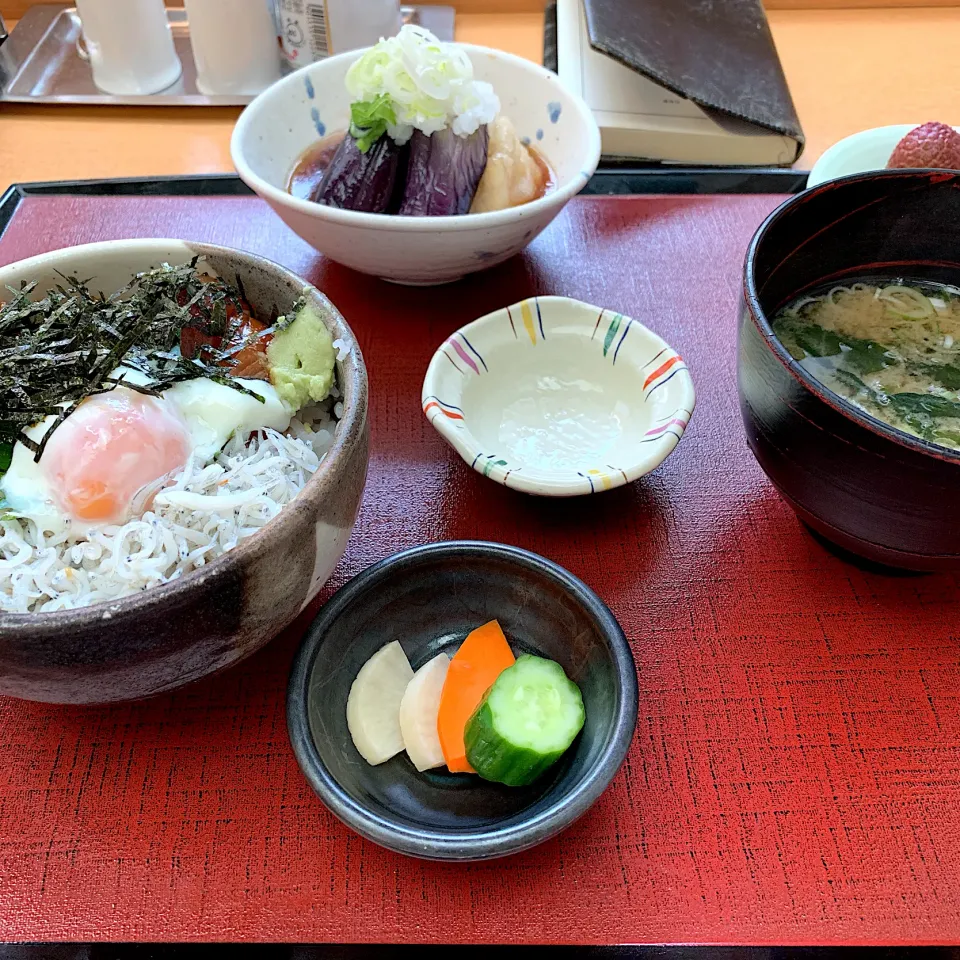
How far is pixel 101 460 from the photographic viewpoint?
0.99 meters

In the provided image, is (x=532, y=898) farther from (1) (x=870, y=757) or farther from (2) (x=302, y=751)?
(1) (x=870, y=757)

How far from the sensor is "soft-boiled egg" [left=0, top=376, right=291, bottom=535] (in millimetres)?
995

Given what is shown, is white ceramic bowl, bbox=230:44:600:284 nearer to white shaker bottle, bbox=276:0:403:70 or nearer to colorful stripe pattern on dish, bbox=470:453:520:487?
colorful stripe pattern on dish, bbox=470:453:520:487

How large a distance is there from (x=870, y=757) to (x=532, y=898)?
49cm

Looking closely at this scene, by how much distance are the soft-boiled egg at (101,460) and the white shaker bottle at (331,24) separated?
70.3 inches

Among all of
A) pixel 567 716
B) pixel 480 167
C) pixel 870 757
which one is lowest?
pixel 870 757

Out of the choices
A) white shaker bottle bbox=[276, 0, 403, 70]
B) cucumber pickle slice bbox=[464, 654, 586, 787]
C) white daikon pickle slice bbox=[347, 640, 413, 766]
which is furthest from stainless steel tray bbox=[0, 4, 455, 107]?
cucumber pickle slice bbox=[464, 654, 586, 787]

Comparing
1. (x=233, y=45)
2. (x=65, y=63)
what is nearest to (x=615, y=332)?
(x=233, y=45)

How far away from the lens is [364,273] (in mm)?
1649

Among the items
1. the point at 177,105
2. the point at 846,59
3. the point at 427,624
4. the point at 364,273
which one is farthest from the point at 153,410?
the point at 846,59

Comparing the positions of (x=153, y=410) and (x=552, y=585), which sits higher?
(x=153, y=410)

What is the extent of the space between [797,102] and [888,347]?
1569mm

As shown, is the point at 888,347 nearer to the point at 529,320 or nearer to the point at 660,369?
the point at 660,369

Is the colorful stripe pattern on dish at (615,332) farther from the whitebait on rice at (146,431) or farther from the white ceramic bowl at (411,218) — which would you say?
the whitebait on rice at (146,431)
